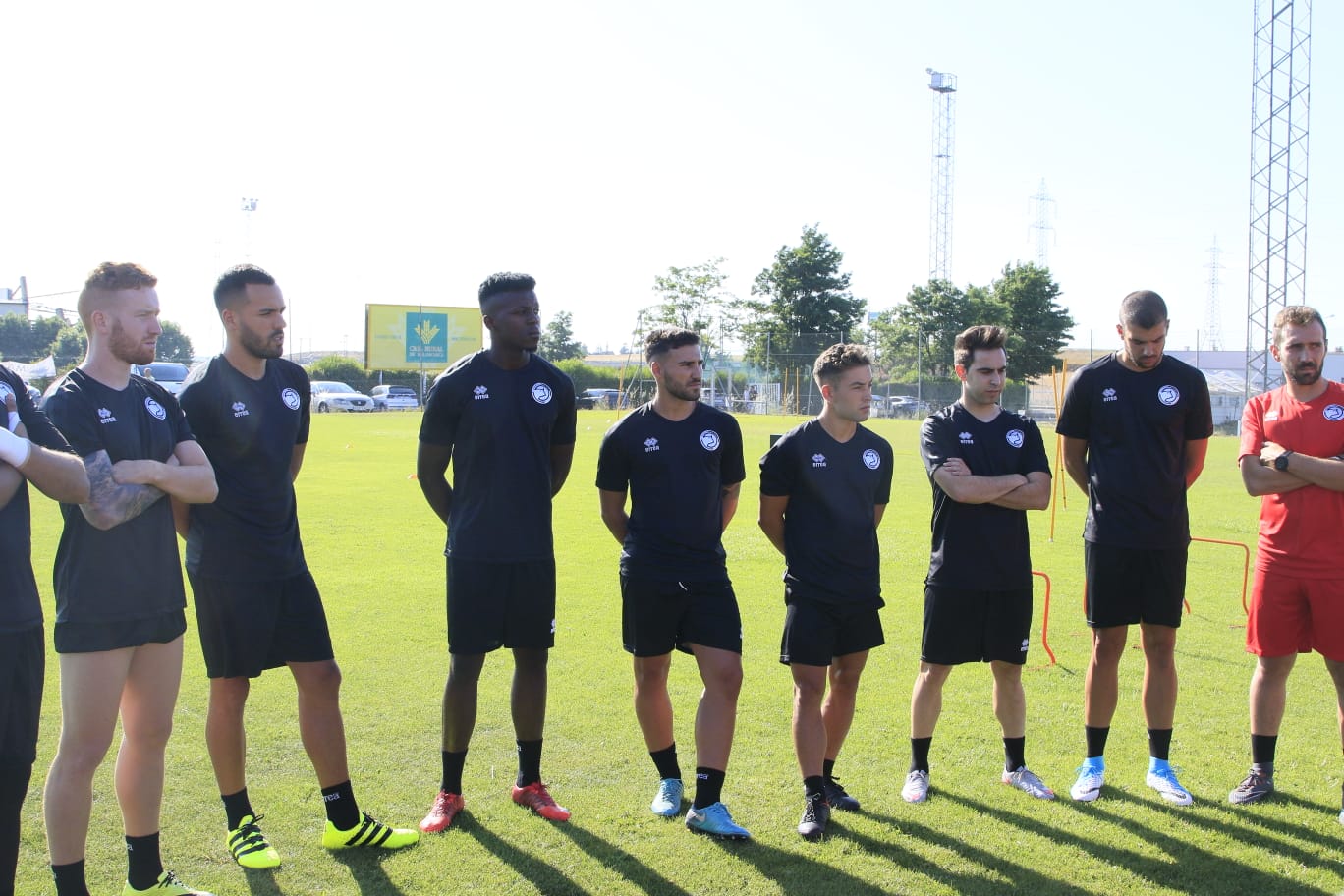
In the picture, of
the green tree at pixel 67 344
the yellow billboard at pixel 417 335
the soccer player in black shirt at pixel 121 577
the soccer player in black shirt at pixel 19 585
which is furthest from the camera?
the green tree at pixel 67 344

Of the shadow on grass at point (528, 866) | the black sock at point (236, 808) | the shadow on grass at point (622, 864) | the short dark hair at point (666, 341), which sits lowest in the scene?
the shadow on grass at point (528, 866)

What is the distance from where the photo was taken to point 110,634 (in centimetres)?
359

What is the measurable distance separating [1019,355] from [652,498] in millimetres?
57617

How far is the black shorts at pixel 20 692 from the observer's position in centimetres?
312

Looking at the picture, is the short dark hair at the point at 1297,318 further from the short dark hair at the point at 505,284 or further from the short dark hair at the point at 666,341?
the short dark hair at the point at 505,284

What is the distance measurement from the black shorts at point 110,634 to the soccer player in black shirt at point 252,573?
52cm

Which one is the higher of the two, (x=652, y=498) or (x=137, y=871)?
(x=652, y=498)

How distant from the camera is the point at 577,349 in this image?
110812 millimetres

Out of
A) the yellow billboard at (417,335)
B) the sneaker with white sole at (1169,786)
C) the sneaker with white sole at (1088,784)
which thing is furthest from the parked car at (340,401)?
the sneaker with white sole at (1169,786)

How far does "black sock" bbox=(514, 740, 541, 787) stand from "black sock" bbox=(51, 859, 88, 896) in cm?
186

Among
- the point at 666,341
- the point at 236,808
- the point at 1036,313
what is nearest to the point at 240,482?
the point at 236,808

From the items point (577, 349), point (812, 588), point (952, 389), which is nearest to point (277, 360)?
point (812, 588)

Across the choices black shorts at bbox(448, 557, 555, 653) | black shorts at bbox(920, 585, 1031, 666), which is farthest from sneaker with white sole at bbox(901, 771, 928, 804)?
black shorts at bbox(448, 557, 555, 653)

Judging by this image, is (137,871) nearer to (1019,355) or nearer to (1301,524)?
(1301,524)
